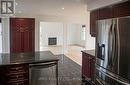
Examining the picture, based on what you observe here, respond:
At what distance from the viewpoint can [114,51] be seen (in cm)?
265

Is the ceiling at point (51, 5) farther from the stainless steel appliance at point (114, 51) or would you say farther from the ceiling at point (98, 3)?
the stainless steel appliance at point (114, 51)

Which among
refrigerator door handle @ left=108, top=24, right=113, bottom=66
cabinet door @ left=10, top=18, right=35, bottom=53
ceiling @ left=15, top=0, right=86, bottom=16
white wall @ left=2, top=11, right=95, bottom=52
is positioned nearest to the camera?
refrigerator door handle @ left=108, top=24, right=113, bottom=66

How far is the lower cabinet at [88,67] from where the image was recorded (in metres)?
4.17

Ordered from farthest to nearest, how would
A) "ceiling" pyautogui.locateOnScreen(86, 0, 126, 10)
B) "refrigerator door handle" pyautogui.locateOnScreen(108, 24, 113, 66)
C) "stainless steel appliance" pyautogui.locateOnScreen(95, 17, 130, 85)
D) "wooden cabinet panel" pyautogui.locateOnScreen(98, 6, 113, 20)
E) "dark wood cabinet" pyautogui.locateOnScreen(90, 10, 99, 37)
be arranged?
1. "dark wood cabinet" pyautogui.locateOnScreen(90, 10, 99, 37)
2. "wooden cabinet panel" pyautogui.locateOnScreen(98, 6, 113, 20)
3. "ceiling" pyautogui.locateOnScreen(86, 0, 126, 10)
4. "refrigerator door handle" pyautogui.locateOnScreen(108, 24, 113, 66)
5. "stainless steel appliance" pyautogui.locateOnScreen(95, 17, 130, 85)

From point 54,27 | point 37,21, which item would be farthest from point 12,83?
point 54,27

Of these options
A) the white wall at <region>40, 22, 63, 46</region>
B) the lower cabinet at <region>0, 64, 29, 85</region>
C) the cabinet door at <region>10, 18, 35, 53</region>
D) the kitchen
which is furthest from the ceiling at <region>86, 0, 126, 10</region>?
the white wall at <region>40, 22, 63, 46</region>

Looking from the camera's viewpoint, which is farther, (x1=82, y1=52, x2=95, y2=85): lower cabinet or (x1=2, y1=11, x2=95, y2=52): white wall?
(x1=2, y1=11, x2=95, y2=52): white wall

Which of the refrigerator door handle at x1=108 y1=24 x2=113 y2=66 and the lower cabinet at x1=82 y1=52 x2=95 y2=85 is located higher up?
the refrigerator door handle at x1=108 y1=24 x2=113 y2=66

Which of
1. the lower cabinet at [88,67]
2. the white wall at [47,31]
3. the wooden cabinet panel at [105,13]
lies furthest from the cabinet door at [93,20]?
the white wall at [47,31]

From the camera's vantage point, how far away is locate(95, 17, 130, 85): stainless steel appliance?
7.89 ft

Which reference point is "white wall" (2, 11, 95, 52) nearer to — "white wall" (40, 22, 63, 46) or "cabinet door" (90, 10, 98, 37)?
"white wall" (40, 22, 63, 46)

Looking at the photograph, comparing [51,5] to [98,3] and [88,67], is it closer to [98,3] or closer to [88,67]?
[98,3]

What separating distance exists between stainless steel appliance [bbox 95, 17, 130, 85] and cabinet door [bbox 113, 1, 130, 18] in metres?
0.43

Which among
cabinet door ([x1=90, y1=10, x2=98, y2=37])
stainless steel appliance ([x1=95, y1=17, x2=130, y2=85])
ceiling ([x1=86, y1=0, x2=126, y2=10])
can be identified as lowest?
stainless steel appliance ([x1=95, y1=17, x2=130, y2=85])
